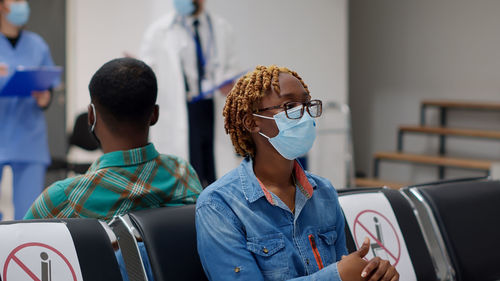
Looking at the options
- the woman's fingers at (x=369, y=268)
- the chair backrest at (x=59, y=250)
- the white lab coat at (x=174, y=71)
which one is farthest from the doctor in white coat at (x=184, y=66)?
the woman's fingers at (x=369, y=268)

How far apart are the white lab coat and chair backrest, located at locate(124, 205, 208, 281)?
7.97 ft

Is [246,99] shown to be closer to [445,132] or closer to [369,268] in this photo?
[369,268]

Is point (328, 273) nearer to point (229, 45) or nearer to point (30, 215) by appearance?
point (30, 215)

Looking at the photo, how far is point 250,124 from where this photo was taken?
1.47 m

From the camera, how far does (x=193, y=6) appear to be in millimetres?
3918

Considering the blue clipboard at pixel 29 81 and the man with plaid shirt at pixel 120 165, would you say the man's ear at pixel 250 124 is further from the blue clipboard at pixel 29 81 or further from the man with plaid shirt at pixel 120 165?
the blue clipboard at pixel 29 81

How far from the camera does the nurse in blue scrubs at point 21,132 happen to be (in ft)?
11.7

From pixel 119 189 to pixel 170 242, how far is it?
208mm

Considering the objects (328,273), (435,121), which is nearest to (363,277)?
(328,273)

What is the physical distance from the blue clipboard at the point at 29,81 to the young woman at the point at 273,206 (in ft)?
7.11

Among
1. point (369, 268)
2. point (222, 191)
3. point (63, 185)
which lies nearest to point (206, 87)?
point (63, 185)

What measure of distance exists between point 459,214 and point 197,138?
2190mm

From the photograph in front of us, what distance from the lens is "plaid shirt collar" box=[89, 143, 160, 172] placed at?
1.56m

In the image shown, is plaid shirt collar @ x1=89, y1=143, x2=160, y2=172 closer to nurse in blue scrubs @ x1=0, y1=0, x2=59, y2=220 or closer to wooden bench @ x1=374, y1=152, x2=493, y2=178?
nurse in blue scrubs @ x1=0, y1=0, x2=59, y2=220
